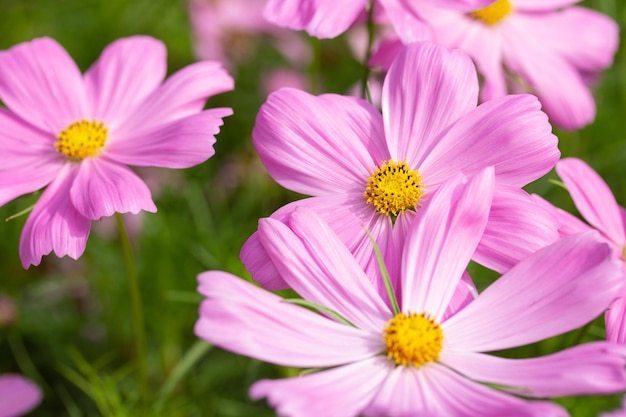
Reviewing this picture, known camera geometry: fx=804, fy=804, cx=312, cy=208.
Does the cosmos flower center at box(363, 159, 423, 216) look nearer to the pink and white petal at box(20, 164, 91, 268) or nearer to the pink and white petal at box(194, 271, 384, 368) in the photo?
the pink and white petal at box(194, 271, 384, 368)

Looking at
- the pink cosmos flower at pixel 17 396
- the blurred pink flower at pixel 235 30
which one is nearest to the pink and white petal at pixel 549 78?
the pink cosmos flower at pixel 17 396

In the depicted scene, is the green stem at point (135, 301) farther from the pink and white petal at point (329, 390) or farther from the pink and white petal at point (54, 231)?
the pink and white petal at point (329, 390)

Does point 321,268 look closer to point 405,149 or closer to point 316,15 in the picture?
point 405,149

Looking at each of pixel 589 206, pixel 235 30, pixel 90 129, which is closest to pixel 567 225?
pixel 589 206

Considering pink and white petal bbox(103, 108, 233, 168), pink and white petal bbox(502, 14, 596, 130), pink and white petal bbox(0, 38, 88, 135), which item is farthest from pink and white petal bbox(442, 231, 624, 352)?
pink and white petal bbox(0, 38, 88, 135)

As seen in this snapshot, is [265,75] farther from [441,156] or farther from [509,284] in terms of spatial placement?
[509,284]

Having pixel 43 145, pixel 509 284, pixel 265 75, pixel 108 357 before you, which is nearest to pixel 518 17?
pixel 509 284
